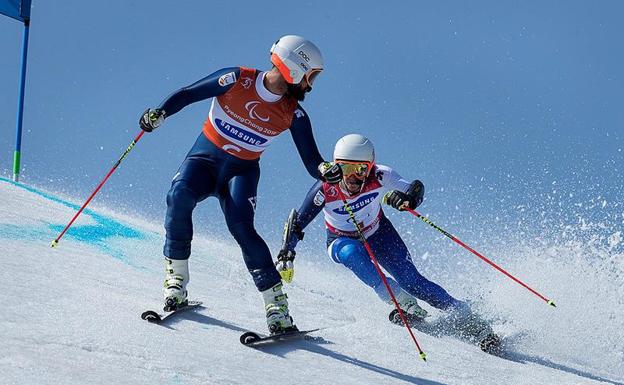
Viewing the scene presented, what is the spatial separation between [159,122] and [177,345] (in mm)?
1459

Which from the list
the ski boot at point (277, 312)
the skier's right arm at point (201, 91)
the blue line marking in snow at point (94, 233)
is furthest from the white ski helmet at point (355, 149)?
the blue line marking in snow at point (94, 233)

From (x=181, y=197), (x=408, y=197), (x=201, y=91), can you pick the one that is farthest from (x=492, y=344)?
(x=201, y=91)

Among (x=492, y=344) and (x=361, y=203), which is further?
(x=361, y=203)

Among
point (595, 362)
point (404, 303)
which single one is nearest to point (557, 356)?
point (595, 362)

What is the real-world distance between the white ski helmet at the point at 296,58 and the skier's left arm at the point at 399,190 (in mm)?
1103

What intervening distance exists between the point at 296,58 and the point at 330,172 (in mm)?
743

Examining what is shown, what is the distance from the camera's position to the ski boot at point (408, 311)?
18.3 ft

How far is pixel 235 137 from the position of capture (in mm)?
4652

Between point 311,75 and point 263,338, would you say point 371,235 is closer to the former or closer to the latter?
point 311,75

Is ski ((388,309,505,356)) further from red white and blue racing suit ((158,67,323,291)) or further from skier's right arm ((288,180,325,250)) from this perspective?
red white and blue racing suit ((158,67,323,291))

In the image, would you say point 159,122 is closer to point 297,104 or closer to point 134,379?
point 297,104

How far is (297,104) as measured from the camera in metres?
4.70

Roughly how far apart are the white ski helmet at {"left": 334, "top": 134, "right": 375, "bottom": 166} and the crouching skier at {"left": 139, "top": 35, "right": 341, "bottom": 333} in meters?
1.24

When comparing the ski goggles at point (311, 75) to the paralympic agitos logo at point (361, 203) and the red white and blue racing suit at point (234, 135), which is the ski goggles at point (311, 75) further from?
the paralympic agitos logo at point (361, 203)
